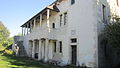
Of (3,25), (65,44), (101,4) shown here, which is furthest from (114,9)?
(3,25)

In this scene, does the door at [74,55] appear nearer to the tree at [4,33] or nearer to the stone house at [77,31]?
the stone house at [77,31]

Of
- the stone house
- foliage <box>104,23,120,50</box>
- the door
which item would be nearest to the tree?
the stone house

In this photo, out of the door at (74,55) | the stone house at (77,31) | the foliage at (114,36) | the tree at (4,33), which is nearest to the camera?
the foliage at (114,36)

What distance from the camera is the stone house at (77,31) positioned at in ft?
55.3

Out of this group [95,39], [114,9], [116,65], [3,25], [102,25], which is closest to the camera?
[95,39]

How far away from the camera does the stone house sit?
1686 centimetres

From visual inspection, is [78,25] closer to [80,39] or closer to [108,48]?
[80,39]

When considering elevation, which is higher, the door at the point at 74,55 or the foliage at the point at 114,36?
the foliage at the point at 114,36

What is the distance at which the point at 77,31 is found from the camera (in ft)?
61.6

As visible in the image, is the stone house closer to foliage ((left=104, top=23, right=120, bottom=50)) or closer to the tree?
foliage ((left=104, top=23, right=120, bottom=50))

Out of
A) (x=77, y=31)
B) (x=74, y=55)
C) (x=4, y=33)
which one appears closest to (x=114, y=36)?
(x=77, y=31)

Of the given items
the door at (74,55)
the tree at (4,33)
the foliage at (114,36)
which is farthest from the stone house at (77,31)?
the tree at (4,33)

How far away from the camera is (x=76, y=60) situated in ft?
61.6

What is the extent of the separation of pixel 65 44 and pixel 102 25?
5.38 metres
